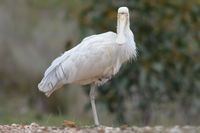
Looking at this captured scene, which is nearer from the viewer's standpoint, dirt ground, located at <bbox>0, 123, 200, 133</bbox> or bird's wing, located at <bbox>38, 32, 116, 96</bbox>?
dirt ground, located at <bbox>0, 123, 200, 133</bbox>

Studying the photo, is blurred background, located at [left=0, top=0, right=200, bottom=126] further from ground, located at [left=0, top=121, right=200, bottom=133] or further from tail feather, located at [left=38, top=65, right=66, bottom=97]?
ground, located at [left=0, top=121, right=200, bottom=133]

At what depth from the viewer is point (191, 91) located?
19219 millimetres

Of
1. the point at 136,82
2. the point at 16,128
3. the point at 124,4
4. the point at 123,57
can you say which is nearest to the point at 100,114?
the point at 136,82

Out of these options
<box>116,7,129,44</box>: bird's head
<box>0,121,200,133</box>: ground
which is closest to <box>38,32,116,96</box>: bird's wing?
<box>116,7,129,44</box>: bird's head

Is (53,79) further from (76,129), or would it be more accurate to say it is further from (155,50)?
(155,50)

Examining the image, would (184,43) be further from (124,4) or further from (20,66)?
(20,66)

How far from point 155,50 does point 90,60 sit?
647 centimetres

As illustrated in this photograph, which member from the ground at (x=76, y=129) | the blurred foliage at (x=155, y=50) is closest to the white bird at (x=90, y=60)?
the ground at (x=76, y=129)

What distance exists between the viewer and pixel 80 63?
41.1 ft

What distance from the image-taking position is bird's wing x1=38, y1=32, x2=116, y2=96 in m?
12.5

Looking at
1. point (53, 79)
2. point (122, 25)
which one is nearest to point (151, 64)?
point (122, 25)

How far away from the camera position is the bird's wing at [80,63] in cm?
1247

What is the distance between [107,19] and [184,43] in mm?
1799

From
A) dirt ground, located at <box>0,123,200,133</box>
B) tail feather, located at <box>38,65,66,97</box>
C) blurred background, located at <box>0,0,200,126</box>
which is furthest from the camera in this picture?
blurred background, located at <box>0,0,200,126</box>
